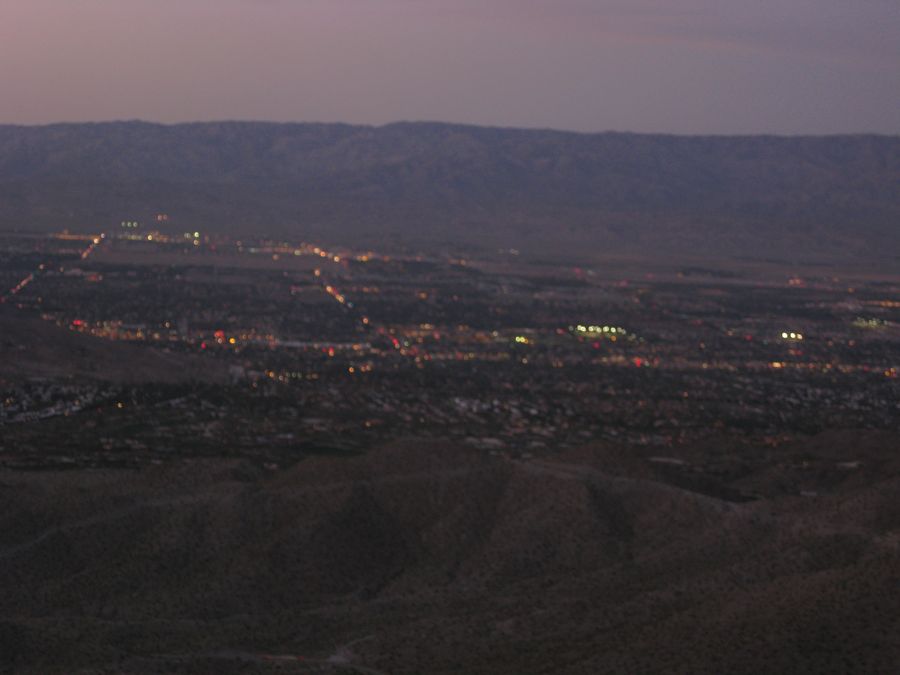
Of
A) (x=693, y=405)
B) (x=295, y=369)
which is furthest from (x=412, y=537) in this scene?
(x=295, y=369)

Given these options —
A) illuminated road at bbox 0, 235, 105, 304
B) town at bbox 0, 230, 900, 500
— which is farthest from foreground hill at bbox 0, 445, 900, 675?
illuminated road at bbox 0, 235, 105, 304

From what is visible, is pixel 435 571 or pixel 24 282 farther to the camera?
pixel 24 282

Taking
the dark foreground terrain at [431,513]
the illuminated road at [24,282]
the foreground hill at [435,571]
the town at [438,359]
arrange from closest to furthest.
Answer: the foreground hill at [435,571] → the dark foreground terrain at [431,513] → the town at [438,359] → the illuminated road at [24,282]

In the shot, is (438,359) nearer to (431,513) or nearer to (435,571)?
(431,513)

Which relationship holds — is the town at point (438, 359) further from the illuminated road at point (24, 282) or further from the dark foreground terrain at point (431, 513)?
the illuminated road at point (24, 282)

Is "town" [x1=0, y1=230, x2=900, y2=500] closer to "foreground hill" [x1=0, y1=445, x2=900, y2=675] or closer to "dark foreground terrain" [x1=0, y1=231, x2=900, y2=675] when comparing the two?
"dark foreground terrain" [x1=0, y1=231, x2=900, y2=675]

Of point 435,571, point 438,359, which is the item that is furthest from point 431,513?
point 438,359

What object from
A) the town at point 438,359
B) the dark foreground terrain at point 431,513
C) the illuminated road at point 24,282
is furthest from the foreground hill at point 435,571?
the illuminated road at point 24,282

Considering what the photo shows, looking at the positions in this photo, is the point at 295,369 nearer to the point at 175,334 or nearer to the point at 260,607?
the point at 175,334

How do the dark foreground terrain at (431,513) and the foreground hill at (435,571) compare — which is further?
the dark foreground terrain at (431,513)
